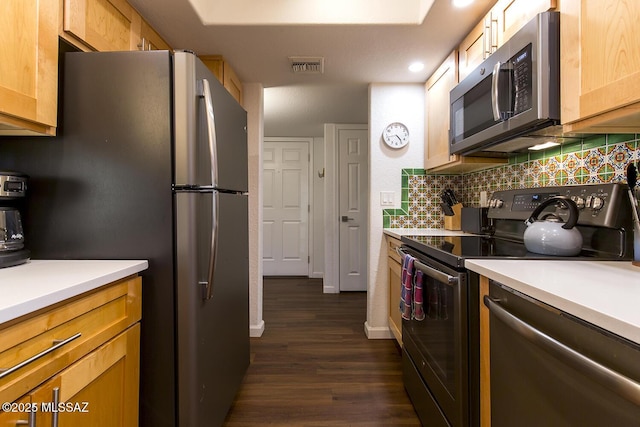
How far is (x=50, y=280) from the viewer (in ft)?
2.87

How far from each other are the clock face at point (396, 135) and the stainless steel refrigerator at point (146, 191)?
1.72m

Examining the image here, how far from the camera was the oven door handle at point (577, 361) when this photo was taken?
514 millimetres

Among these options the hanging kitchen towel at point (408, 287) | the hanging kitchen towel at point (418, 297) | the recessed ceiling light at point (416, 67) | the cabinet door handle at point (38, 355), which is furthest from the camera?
the recessed ceiling light at point (416, 67)

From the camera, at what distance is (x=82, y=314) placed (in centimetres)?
87

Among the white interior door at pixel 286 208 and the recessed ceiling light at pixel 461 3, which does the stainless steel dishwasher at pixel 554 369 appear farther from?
the white interior door at pixel 286 208

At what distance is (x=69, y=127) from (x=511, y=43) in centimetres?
176

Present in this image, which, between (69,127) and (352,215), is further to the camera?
(352,215)

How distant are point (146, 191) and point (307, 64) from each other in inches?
60.2

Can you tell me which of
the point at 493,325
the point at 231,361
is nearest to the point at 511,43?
the point at 493,325

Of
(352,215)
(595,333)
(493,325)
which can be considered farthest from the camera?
(352,215)

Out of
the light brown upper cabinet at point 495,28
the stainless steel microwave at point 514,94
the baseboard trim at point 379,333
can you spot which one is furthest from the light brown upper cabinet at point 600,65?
the baseboard trim at point 379,333

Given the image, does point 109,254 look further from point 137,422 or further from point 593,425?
point 593,425

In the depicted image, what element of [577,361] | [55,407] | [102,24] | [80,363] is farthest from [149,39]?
[577,361]

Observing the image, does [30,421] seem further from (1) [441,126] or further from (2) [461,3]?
(1) [441,126]
